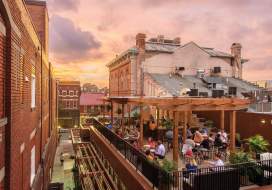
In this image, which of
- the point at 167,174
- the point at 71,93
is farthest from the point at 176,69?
the point at 71,93

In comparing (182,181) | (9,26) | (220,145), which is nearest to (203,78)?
(220,145)

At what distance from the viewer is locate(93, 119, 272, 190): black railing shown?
770 cm

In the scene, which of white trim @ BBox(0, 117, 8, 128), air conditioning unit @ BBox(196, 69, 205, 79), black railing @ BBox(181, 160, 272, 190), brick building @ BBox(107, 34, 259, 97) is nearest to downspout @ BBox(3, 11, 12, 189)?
white trim @ BBox(0, 117, 8, 128)

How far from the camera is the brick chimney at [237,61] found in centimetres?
3095

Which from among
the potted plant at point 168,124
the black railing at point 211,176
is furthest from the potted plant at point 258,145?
the potted plant at point 168,124

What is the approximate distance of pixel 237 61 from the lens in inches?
1220

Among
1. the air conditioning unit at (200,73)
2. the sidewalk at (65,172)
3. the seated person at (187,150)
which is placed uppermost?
the air conditioning unit at (200,73)

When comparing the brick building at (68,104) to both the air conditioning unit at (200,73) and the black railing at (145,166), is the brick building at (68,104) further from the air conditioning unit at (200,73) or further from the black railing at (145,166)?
the black railing at (145,166)

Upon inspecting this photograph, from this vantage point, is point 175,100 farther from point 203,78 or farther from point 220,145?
point 203,78

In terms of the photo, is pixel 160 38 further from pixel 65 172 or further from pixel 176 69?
pixel 65 172

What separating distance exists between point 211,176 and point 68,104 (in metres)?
49.9

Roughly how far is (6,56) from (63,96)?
5118cm

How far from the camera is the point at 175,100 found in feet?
31.0

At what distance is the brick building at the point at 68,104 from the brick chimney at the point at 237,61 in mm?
34705
